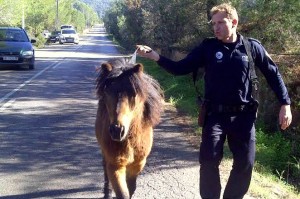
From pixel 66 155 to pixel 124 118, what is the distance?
3.28 meters

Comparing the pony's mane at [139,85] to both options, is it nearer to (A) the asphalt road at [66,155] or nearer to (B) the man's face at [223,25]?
(B) the man's face at [223,25]

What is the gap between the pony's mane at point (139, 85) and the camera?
4117mm

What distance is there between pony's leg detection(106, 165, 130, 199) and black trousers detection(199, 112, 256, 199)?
29.1 inches

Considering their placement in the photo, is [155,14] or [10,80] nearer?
[10,80]

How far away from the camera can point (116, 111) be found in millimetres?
3789

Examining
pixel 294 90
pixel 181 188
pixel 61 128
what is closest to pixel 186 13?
pixel 294 90

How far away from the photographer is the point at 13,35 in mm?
20750

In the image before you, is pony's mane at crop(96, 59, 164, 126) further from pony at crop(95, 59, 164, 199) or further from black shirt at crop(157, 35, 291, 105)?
black shirt at crop(157, 35, 291, 105)

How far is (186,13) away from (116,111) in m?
10.9

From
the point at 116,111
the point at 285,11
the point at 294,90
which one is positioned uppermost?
the point at 285,11

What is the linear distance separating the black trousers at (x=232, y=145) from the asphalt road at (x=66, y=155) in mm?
1090

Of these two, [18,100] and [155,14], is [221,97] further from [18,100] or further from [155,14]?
[155,14]

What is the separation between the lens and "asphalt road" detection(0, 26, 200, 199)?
535 centimetres

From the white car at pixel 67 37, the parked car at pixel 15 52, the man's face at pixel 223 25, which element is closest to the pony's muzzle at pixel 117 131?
the man's face at pixel 223 25
